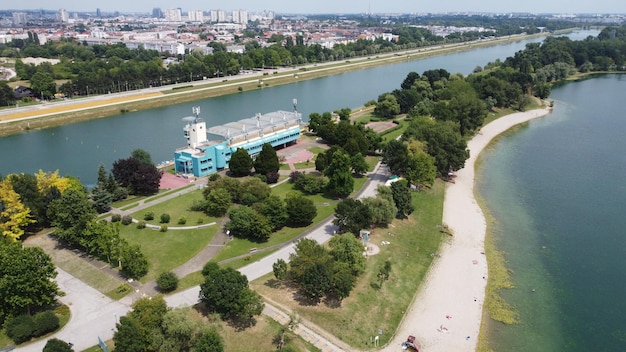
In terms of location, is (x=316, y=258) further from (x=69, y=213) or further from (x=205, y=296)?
(x=69, y=213)

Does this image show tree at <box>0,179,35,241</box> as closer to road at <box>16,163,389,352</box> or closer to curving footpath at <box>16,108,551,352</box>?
road at <box>16,163,389,352</box>

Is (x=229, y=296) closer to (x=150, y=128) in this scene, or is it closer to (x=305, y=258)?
(x=305, y=258)

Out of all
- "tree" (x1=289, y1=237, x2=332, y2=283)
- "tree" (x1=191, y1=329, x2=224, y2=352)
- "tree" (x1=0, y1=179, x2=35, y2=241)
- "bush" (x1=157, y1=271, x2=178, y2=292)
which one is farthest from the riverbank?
"tree" (x1=191, y1=329, x2=224, y2=352)

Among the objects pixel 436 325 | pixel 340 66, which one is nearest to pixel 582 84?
pixel 340 66

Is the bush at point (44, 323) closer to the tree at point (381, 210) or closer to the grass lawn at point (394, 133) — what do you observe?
the tree at point (381, 210)

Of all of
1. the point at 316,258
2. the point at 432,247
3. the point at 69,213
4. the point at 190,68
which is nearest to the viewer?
the point at 316,258

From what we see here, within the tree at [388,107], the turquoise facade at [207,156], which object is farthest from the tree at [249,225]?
the tree at [388,107]

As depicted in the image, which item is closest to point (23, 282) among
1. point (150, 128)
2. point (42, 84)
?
point (150, 128)
